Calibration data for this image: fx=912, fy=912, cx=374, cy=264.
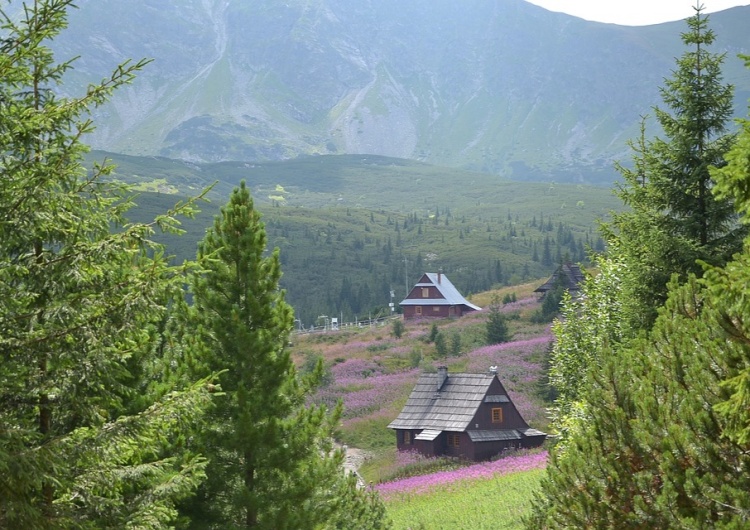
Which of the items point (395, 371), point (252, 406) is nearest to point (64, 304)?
point (252, 406)

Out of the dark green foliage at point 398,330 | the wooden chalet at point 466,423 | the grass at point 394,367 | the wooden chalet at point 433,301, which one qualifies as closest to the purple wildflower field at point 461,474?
the grass at point 394,367

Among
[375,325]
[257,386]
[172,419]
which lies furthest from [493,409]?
[375,325]

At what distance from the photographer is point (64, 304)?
9594 mm

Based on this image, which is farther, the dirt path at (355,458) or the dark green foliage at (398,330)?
the dark green foliage at (398,330)

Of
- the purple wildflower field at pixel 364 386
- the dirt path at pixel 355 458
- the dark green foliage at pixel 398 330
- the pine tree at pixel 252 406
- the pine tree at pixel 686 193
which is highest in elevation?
the pine tree at pixel 686 193

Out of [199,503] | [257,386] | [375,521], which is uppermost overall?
[257,386]

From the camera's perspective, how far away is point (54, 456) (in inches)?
356

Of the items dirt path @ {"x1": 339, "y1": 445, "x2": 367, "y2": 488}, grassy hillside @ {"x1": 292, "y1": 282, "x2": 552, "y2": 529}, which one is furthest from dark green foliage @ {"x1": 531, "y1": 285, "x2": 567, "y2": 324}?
dirt path @ {"x1": 339, "y1": 445, "x2": 367, "y2": 488}

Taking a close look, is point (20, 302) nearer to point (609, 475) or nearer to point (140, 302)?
point (140, 302)

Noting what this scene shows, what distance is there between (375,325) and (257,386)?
10452 centimetres

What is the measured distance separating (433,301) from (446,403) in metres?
59.6

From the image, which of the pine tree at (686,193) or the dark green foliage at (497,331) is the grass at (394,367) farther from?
the pine tree at (686,193)

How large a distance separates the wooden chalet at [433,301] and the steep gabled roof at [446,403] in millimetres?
56474

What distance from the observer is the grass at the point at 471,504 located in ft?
109
